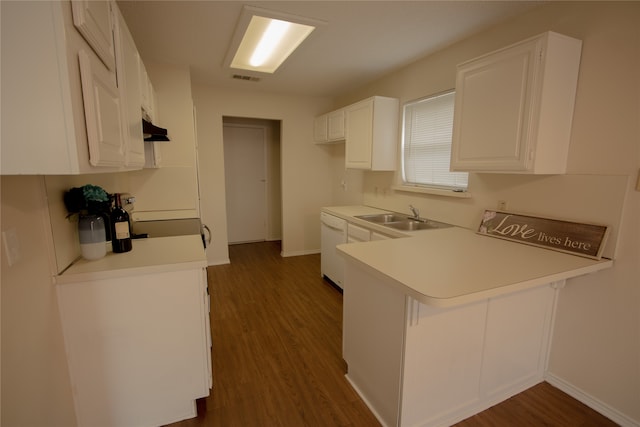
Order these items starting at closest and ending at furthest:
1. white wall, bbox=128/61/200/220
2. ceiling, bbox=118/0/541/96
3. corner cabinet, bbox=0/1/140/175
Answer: corner cabinet, bbox=0/1/140/175 < ceiling, bbox=118/0/541/96 < white wall, bbox=128/61/200/220

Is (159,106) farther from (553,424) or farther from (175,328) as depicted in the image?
(553,424)

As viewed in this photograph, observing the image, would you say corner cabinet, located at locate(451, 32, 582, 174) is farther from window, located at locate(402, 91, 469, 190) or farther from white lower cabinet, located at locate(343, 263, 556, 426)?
white lower cabinet, located at locate(343, 263, 556, 426)

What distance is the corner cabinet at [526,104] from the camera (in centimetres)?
166

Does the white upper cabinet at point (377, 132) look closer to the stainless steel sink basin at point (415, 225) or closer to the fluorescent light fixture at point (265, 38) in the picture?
the stainless steel sink basin at point (415, 225)

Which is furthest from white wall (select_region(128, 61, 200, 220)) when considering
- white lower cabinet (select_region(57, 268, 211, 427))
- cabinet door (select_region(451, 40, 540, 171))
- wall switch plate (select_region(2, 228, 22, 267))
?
cabinet door (select_region(451, 40, 540, 171))

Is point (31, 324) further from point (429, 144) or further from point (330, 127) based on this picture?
point (330, 127)

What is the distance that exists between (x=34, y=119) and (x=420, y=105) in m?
2.96

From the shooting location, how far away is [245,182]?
17.5 ft

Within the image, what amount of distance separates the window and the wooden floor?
62.0 inches

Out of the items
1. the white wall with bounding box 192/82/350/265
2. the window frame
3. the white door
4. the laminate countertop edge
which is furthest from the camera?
the white door

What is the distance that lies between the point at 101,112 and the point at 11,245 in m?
0.55

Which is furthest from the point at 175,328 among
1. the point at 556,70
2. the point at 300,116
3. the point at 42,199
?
the point at 300,116

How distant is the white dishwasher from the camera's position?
328 centimetres

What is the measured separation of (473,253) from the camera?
5.76ft
